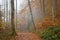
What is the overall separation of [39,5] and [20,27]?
810cm

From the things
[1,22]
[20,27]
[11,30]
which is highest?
[1,22]

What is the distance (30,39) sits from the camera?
45.4 feet

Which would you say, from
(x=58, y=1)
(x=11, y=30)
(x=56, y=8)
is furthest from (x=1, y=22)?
(x=58, y=1)

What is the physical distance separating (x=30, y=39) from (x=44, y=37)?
1.26 meters

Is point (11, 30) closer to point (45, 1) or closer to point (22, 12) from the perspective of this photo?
point (45, 1)

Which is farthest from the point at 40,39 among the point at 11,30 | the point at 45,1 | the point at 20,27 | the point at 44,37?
the point at 20,27

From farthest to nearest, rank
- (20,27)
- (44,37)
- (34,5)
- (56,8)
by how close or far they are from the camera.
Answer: (20,27), (34,5), (56,8), (44,37)

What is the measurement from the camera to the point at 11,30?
13367 mm

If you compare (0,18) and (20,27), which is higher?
(0,18)

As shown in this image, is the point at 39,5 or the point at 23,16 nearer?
the point at 39,5

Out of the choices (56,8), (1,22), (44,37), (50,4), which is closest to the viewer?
(1,22)

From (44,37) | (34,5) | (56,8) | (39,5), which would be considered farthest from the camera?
(34,5)

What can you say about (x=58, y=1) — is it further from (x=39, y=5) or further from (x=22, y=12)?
(x=22, y=12)

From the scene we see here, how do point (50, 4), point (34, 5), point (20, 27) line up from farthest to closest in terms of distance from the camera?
point (20, 27), point (34, 5), point (50, 4)
